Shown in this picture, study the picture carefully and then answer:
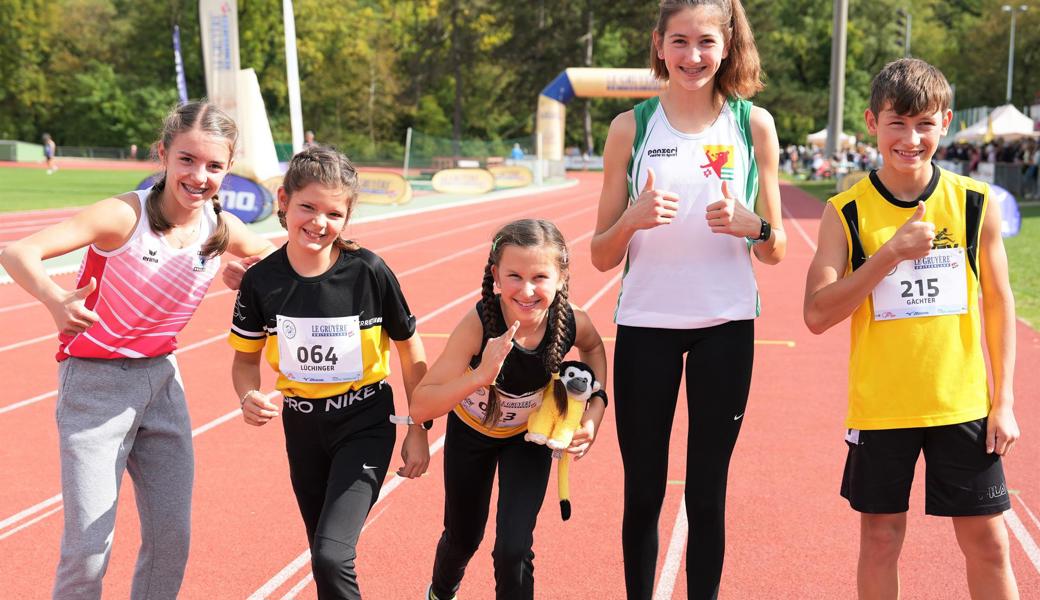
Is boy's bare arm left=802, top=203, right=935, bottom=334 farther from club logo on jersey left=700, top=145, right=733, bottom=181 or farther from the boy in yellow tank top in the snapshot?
club logo on jersey left=700, top=145, right=733, bottom=181

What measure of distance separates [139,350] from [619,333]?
1.44 m

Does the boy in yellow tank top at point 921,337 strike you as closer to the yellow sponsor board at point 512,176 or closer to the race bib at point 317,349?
the race bib at point 317,349

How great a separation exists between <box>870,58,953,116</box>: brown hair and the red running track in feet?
6.28

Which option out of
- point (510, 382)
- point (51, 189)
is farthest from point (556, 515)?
point (51, 189)

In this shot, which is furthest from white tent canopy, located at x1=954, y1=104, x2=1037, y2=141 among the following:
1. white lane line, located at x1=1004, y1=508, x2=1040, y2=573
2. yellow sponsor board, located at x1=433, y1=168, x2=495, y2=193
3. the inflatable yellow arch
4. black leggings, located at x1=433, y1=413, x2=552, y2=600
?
black leggings, located at x1=433, y1=413, x2=552, y2=600

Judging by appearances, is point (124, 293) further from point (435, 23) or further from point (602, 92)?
point (435, 23)

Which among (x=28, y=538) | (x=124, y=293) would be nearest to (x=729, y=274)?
(x=124, y=293)

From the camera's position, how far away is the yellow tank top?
2.82 metres

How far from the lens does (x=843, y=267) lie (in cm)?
293

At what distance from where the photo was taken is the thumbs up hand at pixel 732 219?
2.75m

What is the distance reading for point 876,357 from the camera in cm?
288

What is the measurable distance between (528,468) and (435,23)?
65283 millimetres

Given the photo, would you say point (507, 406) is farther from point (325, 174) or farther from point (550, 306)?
point (325, 174)

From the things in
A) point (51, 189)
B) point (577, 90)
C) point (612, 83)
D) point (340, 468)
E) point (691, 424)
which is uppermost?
point (612, 83)
